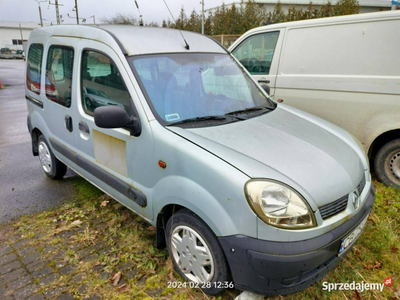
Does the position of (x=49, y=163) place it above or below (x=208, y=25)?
below

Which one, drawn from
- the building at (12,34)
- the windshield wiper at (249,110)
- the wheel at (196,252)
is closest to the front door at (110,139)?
the wheel at (196,252)

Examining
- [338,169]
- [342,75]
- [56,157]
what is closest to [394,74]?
[342,75]

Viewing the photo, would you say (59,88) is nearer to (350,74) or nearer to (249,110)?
(249,110)

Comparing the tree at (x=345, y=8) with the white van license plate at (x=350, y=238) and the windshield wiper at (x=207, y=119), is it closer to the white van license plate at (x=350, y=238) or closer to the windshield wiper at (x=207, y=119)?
the windshield wiper at (x=207, y=119)

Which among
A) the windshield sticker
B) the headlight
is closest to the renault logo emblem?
the headlight

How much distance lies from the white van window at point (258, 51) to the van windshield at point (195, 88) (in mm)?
1781

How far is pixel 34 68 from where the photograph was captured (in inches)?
162

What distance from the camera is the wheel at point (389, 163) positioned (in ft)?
12.6

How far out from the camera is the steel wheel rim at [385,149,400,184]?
3.84 m

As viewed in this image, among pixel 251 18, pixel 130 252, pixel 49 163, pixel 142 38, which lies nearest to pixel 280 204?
pixel 130 252

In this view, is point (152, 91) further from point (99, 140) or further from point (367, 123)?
point (367, 123)

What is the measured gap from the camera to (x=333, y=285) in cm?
231

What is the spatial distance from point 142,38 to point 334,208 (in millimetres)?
2159

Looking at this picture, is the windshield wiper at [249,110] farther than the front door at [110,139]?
Yes
